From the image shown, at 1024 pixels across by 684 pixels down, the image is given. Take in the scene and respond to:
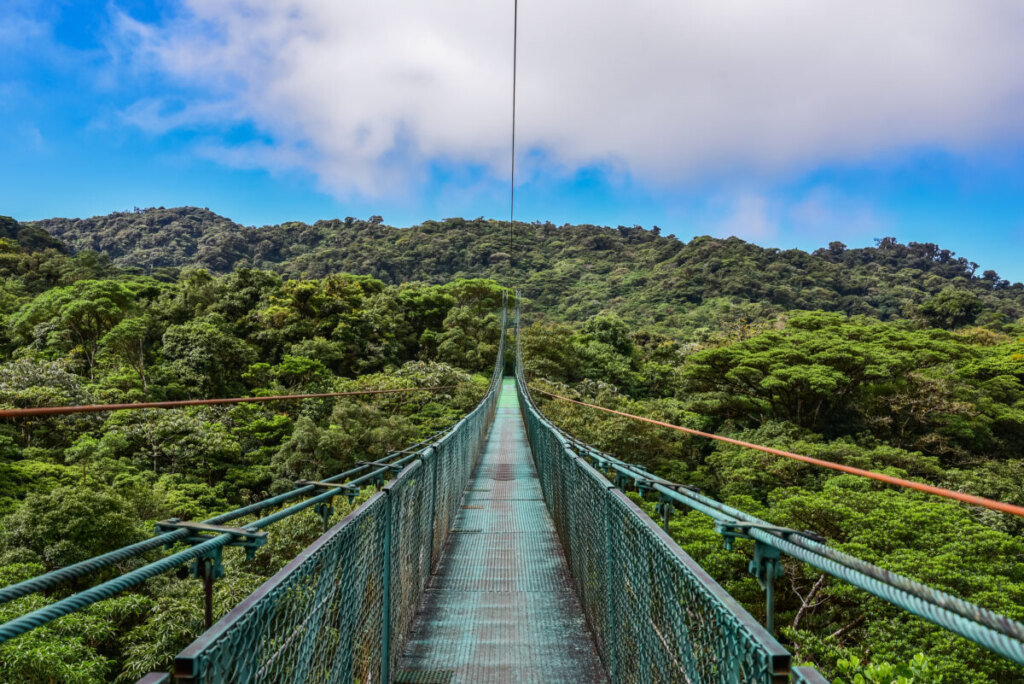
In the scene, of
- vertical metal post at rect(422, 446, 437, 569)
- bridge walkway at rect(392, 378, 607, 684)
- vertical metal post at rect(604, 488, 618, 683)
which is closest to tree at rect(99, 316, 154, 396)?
bridge walkway at rect(392, 378, 607, 684)

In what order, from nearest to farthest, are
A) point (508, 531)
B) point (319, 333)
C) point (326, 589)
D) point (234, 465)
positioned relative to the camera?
point (326, 589), point (508, 531), point (234, 465), point (319, 333)

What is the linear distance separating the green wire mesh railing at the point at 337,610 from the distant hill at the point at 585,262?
36.6 meters

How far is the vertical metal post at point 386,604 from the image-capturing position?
1.76m

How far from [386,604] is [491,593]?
1018 millimetres

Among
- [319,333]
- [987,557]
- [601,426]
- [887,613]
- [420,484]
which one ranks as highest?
[319,333]

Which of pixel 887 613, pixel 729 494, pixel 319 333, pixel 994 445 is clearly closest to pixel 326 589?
pixel 887 613

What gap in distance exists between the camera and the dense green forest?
6.73 m

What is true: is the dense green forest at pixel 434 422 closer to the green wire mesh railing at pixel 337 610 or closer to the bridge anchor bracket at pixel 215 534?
the green wire mesh railing at pixel 337 610

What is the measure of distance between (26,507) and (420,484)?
9.01m

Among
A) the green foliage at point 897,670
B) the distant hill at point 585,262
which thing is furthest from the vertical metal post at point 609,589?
the distant hill at point 585,262

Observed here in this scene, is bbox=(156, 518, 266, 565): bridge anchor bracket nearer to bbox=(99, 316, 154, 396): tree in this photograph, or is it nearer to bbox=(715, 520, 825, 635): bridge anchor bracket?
bbox=(715, 520, 825, 635): bridge anchor bracket

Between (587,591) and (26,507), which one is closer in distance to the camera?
(587,591)

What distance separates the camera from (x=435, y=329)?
27562 mm

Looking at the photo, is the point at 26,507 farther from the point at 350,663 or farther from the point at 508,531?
the point at 350,663
